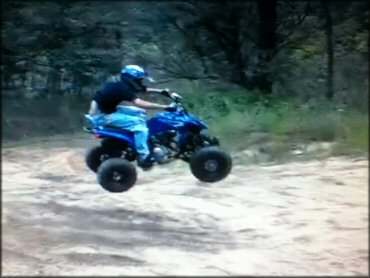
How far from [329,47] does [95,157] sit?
499mm

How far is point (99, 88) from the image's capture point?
5.47ft

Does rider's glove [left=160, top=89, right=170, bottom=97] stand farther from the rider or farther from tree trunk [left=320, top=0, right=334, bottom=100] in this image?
tree trunk [left=320, top=0, right=334, bottom=100]

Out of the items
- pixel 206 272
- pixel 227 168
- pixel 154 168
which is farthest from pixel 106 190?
pixel 206 272

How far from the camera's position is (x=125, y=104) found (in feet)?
5.35

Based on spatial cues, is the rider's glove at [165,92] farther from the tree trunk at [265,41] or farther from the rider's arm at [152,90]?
the tree trunk at [265,41]

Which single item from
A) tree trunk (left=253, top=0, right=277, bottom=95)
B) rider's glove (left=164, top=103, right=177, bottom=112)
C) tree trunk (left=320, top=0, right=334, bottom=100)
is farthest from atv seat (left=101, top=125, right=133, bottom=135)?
tree trunk (left=320, top=0, right=334, bottom=100)

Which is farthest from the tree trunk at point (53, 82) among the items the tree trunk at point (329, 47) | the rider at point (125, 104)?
the tree trunk at point (329, 47)

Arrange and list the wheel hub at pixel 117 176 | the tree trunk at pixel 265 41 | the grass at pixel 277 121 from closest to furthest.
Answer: the grass at pixel 277 121 < the tree trunk at pixel 265 41 < the wheel hub at pixel 117 176

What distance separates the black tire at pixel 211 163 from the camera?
5.41 feet

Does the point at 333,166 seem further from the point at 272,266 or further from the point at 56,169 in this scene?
the point at 56,169

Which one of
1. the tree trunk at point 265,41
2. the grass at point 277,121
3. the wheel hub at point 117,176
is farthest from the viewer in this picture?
the wheel hub at point 117,176

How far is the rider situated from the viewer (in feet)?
5.35

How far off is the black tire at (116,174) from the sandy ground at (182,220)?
22 mm

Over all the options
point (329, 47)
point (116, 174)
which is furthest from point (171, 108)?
point (329, 47)
